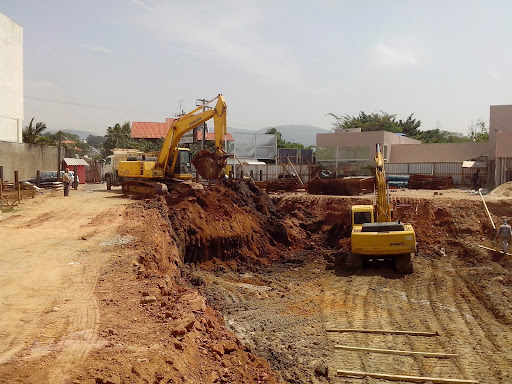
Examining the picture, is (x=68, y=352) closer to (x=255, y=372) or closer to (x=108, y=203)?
(x=255, y=372)

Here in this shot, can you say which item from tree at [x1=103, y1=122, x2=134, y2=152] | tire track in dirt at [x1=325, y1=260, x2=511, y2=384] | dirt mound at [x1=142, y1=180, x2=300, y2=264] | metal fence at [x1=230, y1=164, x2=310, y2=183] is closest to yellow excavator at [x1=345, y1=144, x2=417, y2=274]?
tire track in dirt at [x1=325, y1=260, x2=511, y2=384]

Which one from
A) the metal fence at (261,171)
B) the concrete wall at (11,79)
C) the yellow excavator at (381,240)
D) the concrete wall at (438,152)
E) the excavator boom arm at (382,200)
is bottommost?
the yellow excavator at (381,240)

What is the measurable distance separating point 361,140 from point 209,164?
25373 millimetres

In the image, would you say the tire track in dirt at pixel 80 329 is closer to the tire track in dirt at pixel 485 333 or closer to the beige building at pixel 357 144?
the tire track in dirt at pixel 485 333

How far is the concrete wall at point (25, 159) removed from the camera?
33188 mm

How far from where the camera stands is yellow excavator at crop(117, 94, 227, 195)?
71.1ft

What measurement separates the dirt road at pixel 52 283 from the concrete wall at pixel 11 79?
69.4ft

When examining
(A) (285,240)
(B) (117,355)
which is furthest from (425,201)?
(B) (117,355)

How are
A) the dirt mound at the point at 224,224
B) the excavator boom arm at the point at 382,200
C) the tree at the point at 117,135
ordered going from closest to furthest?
the dirt mound at the point at 224,224
the excavator boom arm at the point at 382,200
the tree at the point at 117,135

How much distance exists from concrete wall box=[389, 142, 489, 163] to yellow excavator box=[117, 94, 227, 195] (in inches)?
1025

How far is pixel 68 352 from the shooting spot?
5664 millimetres

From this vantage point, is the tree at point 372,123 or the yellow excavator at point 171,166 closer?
the yellow excavator at point 171,166

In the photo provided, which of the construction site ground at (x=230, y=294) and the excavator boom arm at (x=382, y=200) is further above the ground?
the excavator boom arm at (x=382, y=200)

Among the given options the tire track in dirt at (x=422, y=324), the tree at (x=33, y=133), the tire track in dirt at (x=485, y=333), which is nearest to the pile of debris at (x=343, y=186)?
the tire track in dirt at (x=422, y=324)
